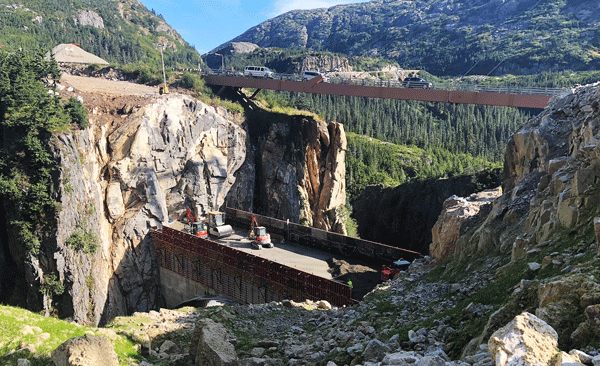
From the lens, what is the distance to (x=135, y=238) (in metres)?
35.2

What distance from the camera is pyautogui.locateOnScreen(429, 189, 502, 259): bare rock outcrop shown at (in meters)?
18.2

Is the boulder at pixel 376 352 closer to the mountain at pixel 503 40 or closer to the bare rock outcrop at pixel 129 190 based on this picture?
the bare rock outcrop at pixel 129 190

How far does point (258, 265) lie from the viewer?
2770cm

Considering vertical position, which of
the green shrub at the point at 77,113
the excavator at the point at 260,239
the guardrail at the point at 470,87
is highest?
the guardrail at the point at 470,87

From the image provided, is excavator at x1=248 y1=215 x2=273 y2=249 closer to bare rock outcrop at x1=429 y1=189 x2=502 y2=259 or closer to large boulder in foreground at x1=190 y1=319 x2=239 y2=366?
bare rock outcrop at x1=429 y1=189 x2=502 y2=259

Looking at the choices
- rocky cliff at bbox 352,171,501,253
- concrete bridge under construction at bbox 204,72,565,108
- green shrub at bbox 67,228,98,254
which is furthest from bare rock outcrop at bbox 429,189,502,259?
rocky cliff at bbox 352,171,501,253

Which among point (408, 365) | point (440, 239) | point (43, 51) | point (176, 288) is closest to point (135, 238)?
point (176, 288)

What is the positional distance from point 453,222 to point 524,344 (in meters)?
13.7

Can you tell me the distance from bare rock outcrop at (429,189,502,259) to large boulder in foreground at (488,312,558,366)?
12437 mm

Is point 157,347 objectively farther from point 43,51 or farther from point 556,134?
point 43,51

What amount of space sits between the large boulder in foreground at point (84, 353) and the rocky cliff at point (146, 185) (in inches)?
919

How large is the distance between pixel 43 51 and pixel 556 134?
3862 cm

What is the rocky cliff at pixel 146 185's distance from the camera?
31.0 metres

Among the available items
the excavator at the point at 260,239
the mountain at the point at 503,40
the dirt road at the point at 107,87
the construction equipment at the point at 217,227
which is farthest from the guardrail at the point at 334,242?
the mountain at the point at 503,40
